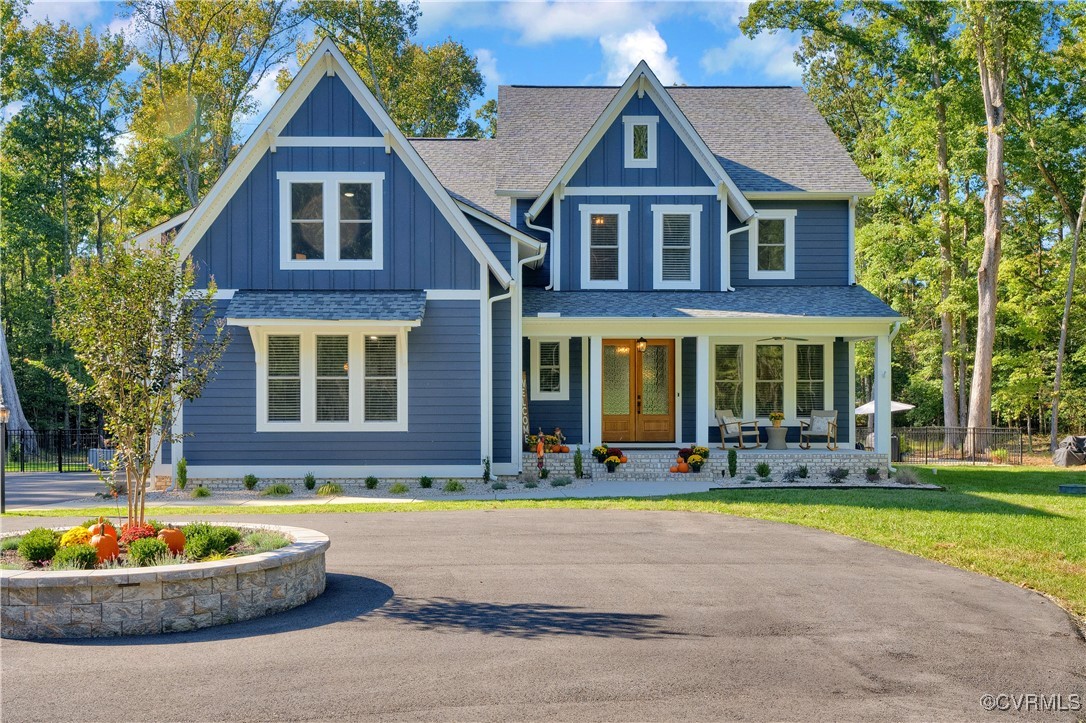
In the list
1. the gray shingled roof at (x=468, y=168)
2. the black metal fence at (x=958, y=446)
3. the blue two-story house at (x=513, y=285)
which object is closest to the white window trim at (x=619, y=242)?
the blue two-story house at (x=513, y=285)

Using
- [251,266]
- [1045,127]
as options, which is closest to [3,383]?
[251,266]

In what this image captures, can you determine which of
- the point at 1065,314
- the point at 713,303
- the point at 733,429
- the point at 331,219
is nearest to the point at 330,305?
the point at 331,219

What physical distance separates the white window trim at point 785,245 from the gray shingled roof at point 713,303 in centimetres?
39

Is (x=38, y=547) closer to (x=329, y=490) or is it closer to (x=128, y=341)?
(x=128, y=341)

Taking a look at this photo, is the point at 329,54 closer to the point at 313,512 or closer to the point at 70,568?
the point at 313,512

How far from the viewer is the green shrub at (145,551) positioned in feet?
23.7

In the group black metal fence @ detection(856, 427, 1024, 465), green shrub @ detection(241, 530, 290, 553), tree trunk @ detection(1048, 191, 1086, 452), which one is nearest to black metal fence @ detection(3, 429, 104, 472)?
green shrub @ detection(241, 530, 290, 553)

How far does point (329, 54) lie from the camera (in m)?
15.8

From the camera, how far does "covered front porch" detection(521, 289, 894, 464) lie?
17844mm

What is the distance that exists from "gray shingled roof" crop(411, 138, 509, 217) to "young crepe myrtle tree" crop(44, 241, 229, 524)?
39.8ft

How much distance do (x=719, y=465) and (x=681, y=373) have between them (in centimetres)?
292

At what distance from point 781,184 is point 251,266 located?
11.7 meters

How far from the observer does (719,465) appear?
57.5 ft

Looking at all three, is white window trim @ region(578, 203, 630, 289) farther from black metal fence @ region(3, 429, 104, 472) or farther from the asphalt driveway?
black metal fence @ region(3, 429, 104, 472)
